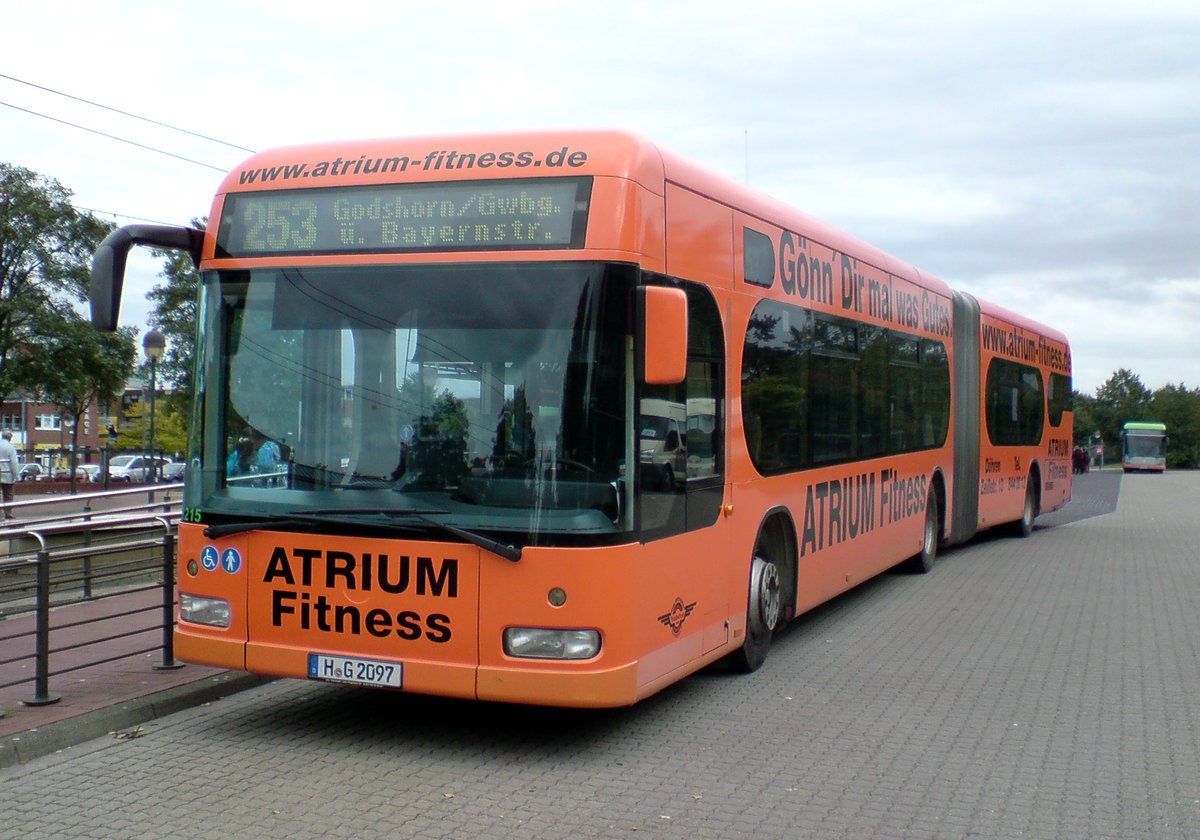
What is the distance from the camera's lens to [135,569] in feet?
34.1

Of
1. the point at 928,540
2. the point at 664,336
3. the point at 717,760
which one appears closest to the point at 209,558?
the point at 664,336

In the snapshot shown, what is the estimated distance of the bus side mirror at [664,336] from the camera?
6375mm

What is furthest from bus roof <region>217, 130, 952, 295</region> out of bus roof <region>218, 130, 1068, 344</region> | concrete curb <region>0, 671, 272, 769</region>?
concrete curb <region>0, 671, 272, 769</region>

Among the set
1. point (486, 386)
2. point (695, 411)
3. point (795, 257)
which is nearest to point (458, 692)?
point (486, 386)

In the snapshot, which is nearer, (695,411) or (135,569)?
(695,411)

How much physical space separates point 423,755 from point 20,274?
58703mm

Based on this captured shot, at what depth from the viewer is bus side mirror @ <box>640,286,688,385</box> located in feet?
20.9

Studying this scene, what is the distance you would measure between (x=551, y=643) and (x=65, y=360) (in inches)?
2245

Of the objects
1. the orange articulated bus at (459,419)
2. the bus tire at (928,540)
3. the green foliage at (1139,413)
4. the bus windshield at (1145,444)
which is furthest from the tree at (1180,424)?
the orange articulated bus at (459,419)

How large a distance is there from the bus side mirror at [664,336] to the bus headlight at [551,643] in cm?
129

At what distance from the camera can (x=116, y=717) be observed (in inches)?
285

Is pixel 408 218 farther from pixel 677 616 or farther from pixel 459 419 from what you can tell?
pixel 677 616

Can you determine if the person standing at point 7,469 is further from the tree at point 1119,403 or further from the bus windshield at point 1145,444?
the tree at point 1119,403

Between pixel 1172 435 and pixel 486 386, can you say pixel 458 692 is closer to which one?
pixel 486 386
